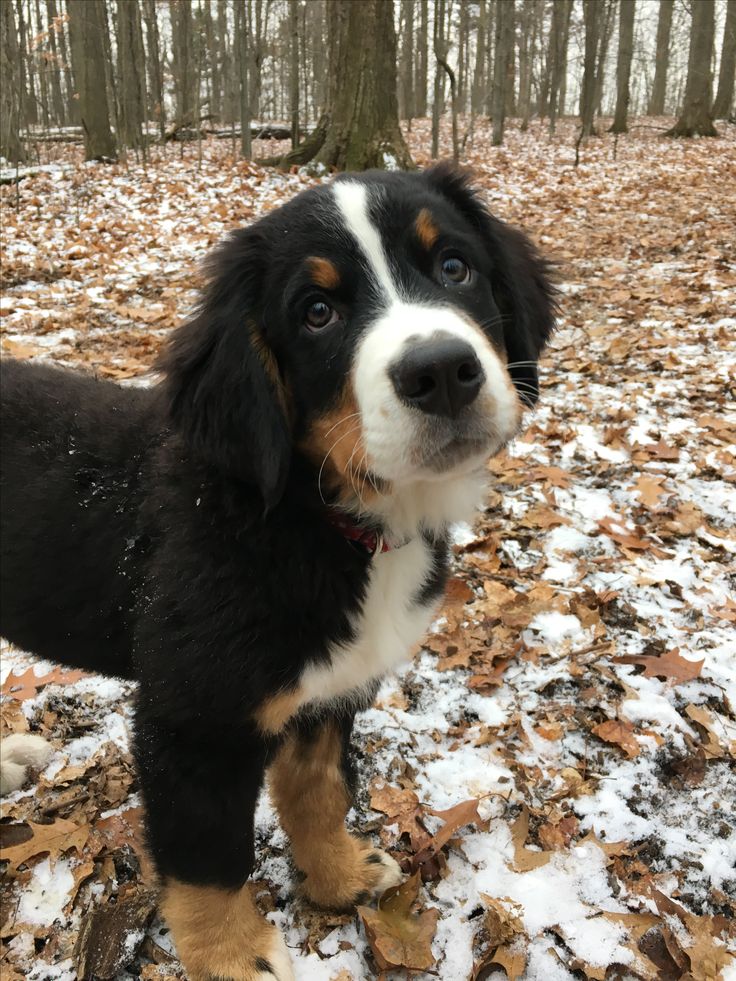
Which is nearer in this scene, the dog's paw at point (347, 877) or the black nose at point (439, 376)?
the black nose at point (439, 376)

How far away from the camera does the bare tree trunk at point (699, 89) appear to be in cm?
2050

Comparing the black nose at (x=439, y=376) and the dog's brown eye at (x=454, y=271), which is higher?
the dog's brown eye at (x=454, y=271)

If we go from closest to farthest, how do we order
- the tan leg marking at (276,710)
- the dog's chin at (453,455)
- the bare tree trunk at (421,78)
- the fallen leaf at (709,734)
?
the dog's chin at (453,455) < the tan leg marking at (276,710) < the fallen leaf at (709,734) < the bare tree trunk at (421,78)

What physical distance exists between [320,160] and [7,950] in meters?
12.7

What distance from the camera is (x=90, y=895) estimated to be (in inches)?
93.0

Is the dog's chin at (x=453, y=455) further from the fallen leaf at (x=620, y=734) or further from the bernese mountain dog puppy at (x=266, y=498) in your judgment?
the fallen leaf at (x=620, y=734)

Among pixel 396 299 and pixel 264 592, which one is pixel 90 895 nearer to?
pixel 264 592

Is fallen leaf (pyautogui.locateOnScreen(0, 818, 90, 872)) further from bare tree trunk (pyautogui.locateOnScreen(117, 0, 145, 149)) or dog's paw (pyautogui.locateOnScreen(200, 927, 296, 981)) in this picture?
bare tree trunk (pyautogui.locateOnScreen(117, 0, 145, 149))

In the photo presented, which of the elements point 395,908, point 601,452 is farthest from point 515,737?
point 601,452

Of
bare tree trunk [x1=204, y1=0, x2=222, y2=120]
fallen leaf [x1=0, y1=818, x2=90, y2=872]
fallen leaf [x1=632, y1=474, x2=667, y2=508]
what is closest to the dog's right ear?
fallen leaf [x1=0, y1=818, x2=90, y2=872]

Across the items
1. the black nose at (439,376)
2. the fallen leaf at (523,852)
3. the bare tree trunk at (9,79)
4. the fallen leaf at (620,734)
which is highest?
the bare tree trunk at (9,79)

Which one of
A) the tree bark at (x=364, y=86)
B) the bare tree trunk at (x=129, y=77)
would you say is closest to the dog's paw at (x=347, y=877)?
the tree bark at (x=364, y=86)

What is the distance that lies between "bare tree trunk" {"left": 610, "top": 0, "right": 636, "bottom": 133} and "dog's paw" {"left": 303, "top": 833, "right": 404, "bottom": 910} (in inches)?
1023

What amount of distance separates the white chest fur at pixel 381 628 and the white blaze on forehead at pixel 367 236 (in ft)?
2.48
